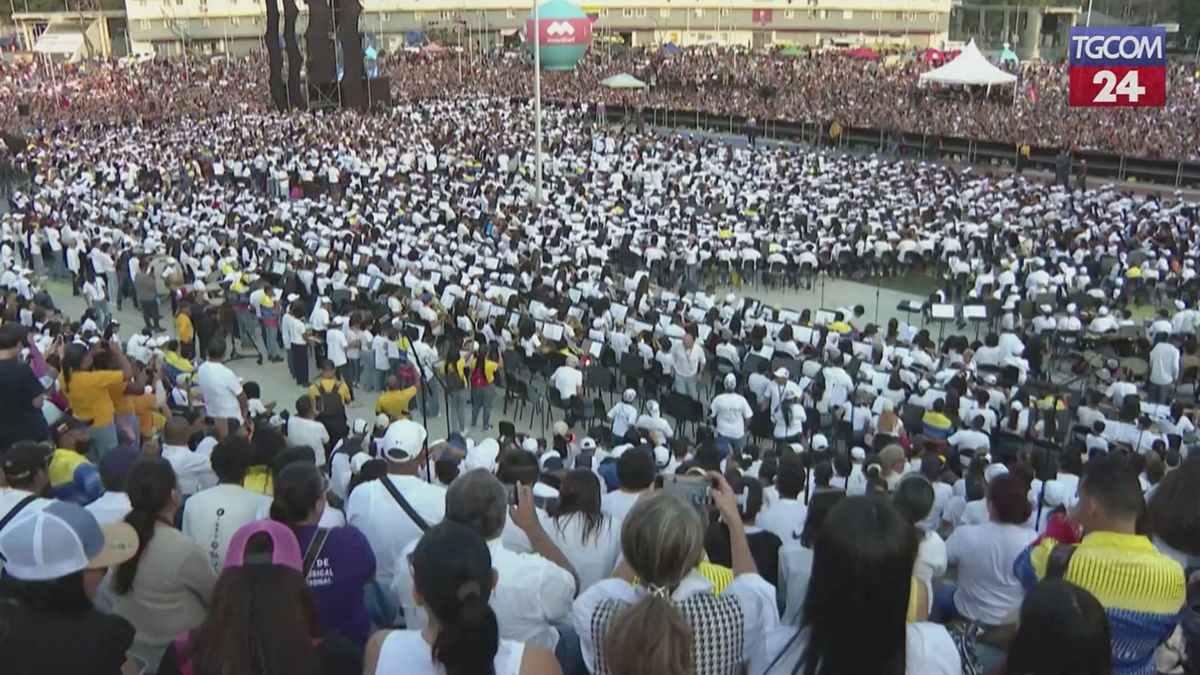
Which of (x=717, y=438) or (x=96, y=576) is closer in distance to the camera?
(x=96, y=576)

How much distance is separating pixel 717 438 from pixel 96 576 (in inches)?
303

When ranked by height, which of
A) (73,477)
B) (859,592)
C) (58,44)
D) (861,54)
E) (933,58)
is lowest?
(73,477)

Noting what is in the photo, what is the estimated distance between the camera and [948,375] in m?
11.0

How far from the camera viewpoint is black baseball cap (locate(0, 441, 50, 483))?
4.85 m

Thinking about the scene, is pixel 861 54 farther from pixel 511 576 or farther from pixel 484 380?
pixel 511 576

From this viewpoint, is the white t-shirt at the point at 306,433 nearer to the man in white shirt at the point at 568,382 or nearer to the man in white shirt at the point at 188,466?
the man in white shirt at the point at 188,466

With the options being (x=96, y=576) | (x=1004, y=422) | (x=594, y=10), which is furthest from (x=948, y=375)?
(x=594, y=10)

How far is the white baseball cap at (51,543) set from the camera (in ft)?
9.82

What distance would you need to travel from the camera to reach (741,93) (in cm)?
4334

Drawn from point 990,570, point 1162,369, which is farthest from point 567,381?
point 1162,369

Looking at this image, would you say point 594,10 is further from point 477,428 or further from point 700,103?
point 477,428

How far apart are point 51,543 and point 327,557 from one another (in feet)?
3.51

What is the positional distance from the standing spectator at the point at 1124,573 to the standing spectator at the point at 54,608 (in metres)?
3.00

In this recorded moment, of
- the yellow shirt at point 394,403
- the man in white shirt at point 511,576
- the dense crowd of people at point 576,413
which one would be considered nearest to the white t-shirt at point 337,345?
the dense crowd of people at point 576,413
